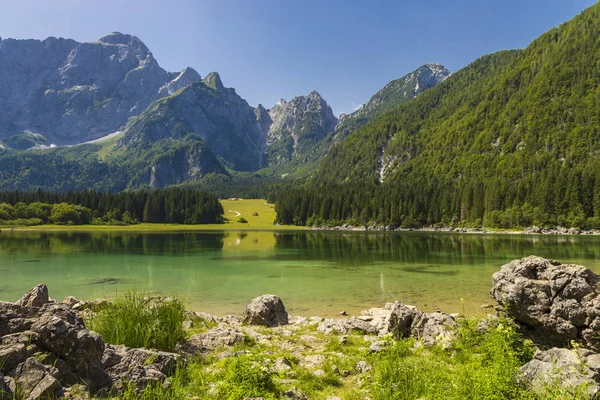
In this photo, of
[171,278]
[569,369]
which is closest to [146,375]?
[569,369]

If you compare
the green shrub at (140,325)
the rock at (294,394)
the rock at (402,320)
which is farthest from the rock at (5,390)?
the rock at (402,320)

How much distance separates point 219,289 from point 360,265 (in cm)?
2842

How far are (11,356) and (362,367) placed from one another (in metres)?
10.5

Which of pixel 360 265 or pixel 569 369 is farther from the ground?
pixel 569 369

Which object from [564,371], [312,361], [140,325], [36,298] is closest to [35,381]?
[140,325]

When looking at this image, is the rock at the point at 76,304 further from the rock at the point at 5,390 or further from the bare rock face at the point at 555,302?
the bare rock face at the point at 555,302

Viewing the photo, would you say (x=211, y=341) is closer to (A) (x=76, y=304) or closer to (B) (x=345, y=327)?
(B) (x=345, y=327)

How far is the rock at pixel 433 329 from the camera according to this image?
1609 cm

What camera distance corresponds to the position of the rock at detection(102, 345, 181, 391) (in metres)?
9.50

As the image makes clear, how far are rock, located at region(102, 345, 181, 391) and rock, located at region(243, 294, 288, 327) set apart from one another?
429 inches

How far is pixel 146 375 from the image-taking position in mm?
9695

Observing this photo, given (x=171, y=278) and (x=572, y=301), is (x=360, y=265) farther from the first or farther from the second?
(x=572, y=301)

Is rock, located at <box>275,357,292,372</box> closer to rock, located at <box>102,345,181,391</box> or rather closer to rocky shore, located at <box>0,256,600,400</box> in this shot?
rocky shore, located at <box>0,256,600,400</box>

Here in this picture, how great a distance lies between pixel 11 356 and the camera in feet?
28.1
